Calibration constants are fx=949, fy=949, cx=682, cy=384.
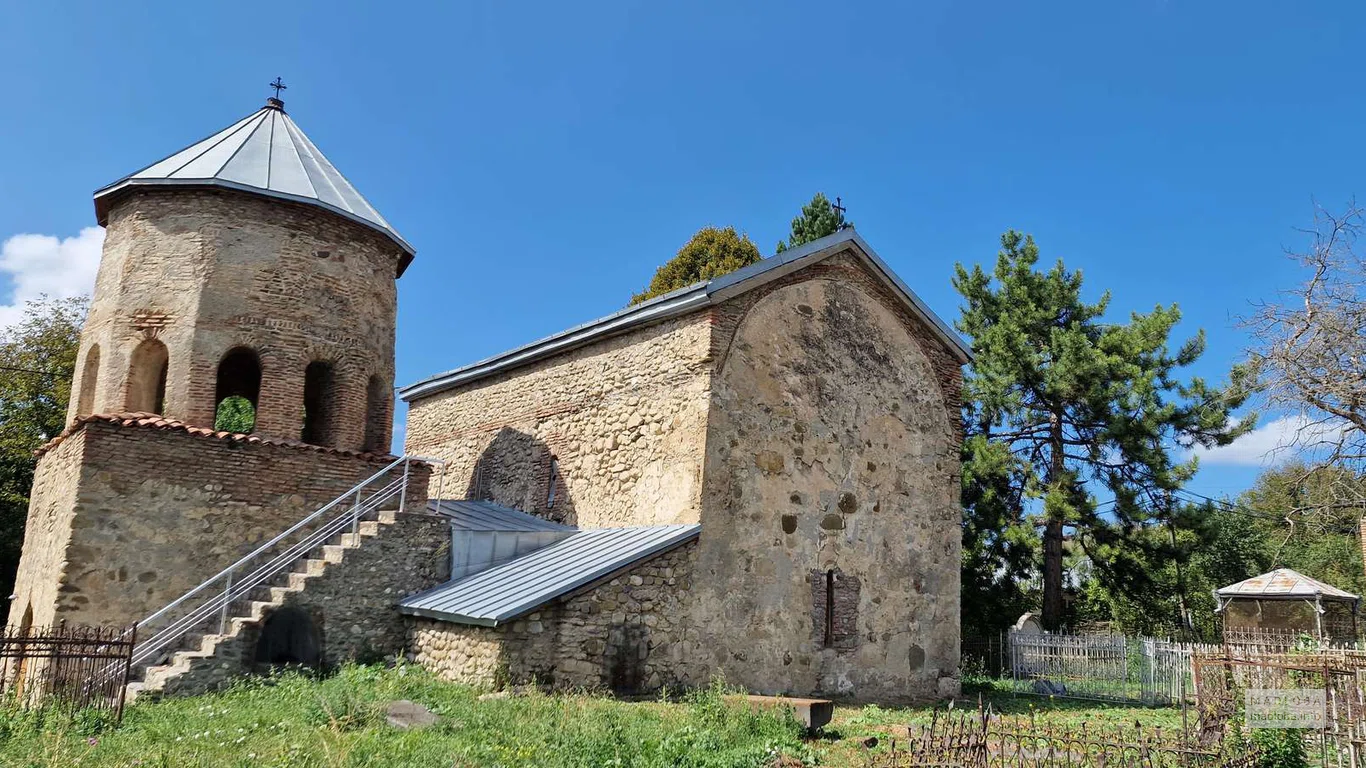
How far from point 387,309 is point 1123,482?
18.1 meters

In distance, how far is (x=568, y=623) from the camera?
38.0ft

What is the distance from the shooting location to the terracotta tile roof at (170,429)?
12.1m

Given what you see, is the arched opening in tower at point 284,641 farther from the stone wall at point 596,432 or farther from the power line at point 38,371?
the power line at point 38,371

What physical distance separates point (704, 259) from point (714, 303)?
59.1 feet

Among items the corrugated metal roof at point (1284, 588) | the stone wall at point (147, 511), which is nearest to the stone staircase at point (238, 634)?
the stone wall at point (147, 511)

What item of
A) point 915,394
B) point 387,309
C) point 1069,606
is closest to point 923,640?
point 915,394

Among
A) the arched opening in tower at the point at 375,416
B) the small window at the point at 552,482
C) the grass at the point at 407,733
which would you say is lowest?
the grass at the point at 407,733

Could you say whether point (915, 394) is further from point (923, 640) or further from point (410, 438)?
point (410, 438)

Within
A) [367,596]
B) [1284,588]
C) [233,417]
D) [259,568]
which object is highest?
[233,417]

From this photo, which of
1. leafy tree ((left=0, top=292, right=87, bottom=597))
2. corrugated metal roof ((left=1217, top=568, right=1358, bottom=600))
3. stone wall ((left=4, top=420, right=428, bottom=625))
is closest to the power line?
leafy tree ((left=0, top=292, right=87, bottom=597))

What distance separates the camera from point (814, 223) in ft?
103

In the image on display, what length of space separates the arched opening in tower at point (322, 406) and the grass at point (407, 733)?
4.33 meters

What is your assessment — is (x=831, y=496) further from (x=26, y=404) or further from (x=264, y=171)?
A: (x=26, y=404)

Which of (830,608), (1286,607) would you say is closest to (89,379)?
(830,608)
